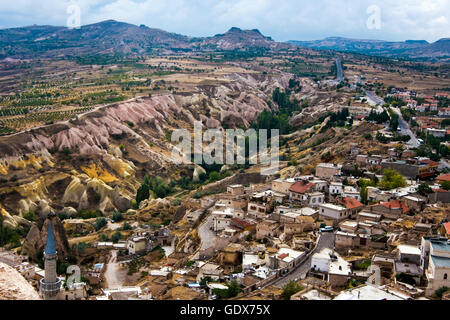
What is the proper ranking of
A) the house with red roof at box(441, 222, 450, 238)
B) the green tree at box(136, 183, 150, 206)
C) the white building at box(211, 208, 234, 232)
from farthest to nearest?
1. the green tree at box(136, 183, 150, 206)
2. the white building at box(211, 208, 234, 232)
3. the house with red roof at box(441, 222, 450, 238)

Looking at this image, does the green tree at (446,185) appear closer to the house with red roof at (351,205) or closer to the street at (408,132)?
the house with red roof at (351,205)

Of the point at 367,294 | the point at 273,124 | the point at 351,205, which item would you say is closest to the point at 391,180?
the point at 351,205

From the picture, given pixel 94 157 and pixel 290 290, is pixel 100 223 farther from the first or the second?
pixel 290 290

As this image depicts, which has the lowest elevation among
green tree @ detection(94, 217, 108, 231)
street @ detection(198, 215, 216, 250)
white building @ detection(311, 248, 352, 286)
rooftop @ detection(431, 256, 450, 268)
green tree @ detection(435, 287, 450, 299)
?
green tree @ detection(94, 217, 108, 231)

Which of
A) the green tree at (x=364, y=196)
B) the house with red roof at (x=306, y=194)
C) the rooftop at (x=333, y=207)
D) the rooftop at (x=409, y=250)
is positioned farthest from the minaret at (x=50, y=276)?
the green tree at (x=364, y=196)

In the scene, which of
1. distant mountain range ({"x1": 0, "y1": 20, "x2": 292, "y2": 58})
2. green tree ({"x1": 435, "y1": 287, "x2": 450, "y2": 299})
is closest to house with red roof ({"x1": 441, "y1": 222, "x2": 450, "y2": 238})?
green tree ({"x1": 435, "y1": 287, "x2": 450, "y2": 299})

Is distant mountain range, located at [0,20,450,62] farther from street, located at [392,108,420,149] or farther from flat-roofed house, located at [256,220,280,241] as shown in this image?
flat-roofed house, located at [256,220,280,241]

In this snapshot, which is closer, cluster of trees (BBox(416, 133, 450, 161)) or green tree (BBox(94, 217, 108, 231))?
green tree (BBox(94, 217, 108, 231))
